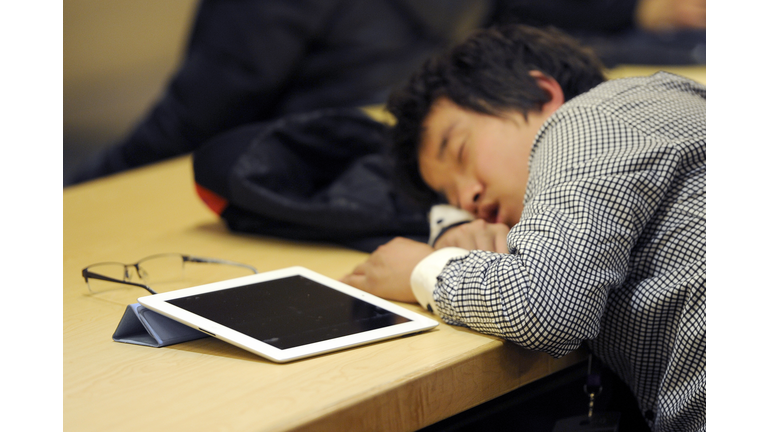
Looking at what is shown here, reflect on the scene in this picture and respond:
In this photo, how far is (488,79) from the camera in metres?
0.99

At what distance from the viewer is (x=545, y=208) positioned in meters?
0.67

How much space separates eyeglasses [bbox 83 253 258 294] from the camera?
2.75 feet

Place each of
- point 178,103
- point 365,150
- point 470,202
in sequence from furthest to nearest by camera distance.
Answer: point 178,103
point 365,150
point 470,202

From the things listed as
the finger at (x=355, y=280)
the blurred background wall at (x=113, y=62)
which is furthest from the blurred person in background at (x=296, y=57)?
the finger at (x=355, y=280)

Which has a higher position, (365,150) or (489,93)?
(489,93)

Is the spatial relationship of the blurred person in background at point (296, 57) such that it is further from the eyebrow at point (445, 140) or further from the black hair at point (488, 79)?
the eyebrow at point (445, 140)

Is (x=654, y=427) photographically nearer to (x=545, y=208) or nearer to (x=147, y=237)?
(x=545, y=208)

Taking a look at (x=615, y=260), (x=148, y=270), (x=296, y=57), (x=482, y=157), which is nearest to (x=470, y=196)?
(x=482, y=157)

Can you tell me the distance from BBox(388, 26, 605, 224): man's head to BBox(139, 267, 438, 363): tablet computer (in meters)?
0.29

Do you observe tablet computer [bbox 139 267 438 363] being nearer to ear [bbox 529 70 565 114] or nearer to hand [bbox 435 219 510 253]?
hand [bbox 435 219 510 253]

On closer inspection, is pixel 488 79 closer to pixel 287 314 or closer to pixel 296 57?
pixel 287 314

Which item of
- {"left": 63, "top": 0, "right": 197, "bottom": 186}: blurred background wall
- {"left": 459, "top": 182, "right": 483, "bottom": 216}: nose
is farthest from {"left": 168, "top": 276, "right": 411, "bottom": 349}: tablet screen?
{"left": 63, "top": 0, "right": 197, "bottom": 186}: blurred background wall

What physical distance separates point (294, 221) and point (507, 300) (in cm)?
53

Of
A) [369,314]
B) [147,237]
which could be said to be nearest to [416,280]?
[369,314]
